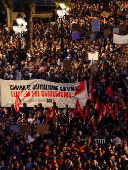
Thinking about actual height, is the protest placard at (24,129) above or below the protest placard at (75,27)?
below

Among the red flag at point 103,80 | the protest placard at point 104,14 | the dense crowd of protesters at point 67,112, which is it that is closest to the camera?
the dense crowd of protesters at point 67,112

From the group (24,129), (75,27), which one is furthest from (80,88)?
(75,27)

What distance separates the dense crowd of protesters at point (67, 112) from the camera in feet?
64.0

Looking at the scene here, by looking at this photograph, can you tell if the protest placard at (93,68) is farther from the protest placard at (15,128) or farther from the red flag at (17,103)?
the protest placard at (15,128)

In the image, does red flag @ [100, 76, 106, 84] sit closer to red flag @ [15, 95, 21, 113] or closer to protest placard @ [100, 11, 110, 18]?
red flag @ [15, 95, 21, 113]

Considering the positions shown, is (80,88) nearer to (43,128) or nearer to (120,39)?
(43,128)

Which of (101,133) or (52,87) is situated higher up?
(52,87)

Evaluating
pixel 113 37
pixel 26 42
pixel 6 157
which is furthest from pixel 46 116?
pixel 26 42

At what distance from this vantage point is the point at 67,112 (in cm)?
2195

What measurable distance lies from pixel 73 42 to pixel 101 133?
824 centimetres

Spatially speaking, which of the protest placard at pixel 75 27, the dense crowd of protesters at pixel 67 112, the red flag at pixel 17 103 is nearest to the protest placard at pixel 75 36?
the dense crowd of protesters at pixel 67 112

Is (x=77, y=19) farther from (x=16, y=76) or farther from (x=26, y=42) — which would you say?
(x=16, y=76)

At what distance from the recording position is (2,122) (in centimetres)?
2123

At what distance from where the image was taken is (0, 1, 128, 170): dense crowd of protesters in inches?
768
